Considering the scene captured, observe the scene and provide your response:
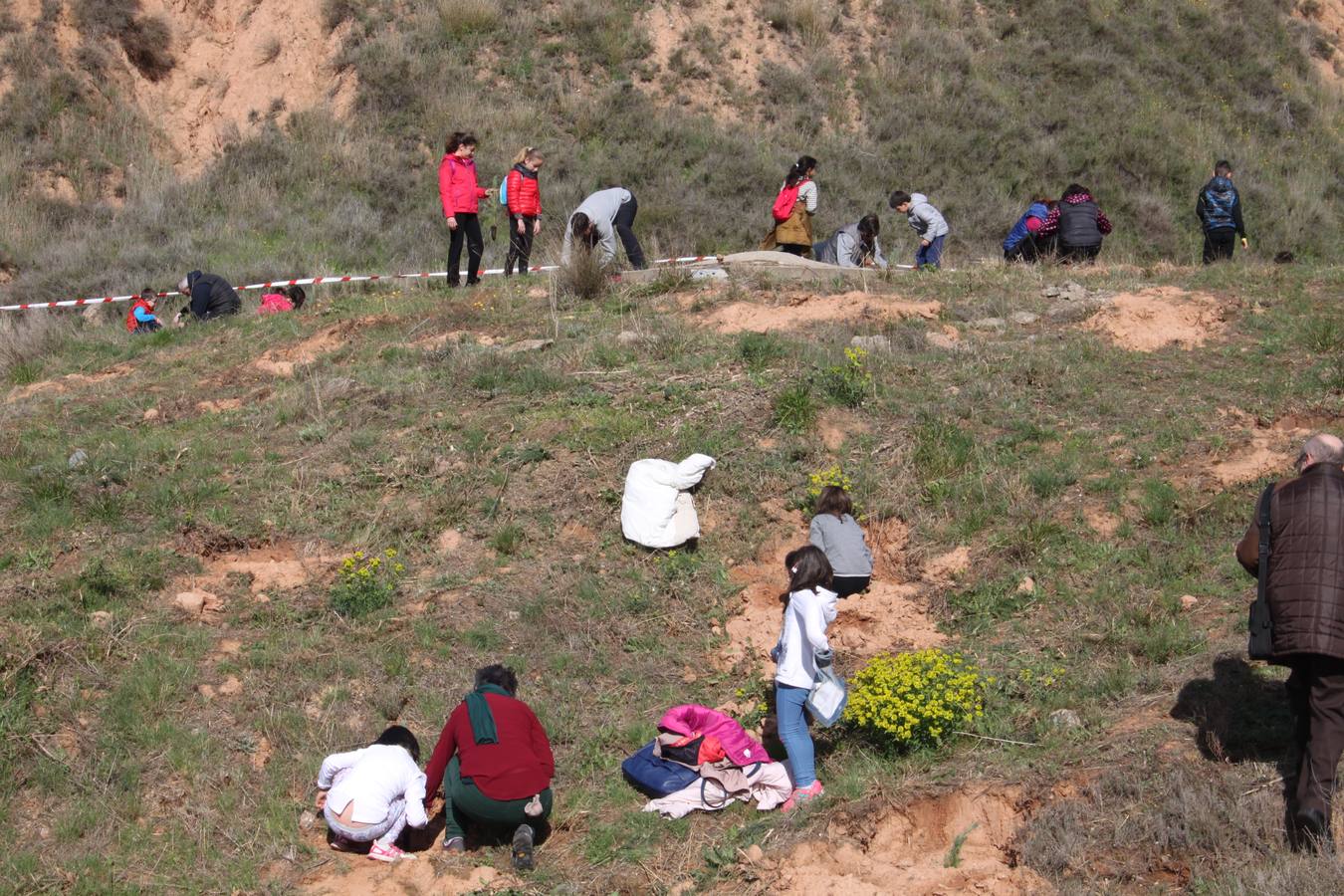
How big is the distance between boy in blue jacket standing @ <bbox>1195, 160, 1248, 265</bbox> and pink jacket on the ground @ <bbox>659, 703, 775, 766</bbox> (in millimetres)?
9754

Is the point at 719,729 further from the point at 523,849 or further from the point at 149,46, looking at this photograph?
the point at 149,46

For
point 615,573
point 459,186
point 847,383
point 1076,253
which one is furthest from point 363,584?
point 1076,253

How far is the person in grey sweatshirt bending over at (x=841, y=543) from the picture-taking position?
25.0 ft

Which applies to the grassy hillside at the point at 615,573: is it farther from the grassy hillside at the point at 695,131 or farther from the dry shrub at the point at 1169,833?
the grassy hillside at the point at 695,131

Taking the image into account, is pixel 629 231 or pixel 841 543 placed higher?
pixel 629 231

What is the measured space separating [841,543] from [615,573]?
1.39 meters

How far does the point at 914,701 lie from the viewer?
609 centimetres

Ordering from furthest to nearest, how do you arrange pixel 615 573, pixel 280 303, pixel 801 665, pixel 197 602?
pixel 280 303, pixel 615 573, pixel 197 602, pixel 801 665

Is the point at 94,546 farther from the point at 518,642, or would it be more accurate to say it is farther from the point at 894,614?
the point at 894,614

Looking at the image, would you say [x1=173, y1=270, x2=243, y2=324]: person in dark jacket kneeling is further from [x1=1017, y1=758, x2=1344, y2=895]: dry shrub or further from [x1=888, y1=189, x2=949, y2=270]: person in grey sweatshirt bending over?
[x1=1017, y1=758, x2=1344, y2=895]: dry shrub

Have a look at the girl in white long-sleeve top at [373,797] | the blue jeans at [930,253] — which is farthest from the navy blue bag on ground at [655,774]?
the blue jeans at [930,253]

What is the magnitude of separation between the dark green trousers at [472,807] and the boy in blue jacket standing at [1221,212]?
10752 mm

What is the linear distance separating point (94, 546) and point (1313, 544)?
6745 mm

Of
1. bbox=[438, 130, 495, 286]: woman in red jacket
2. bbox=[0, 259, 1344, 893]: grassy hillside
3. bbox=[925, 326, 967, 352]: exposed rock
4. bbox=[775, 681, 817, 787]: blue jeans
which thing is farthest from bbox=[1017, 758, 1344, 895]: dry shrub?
bbox=[438, 130, 495, 286]: woman in red jacket
